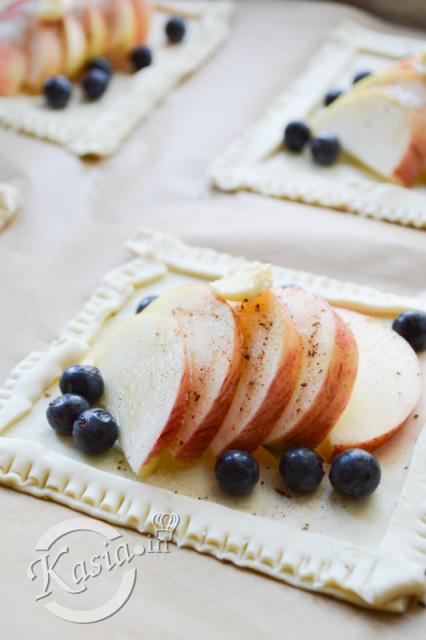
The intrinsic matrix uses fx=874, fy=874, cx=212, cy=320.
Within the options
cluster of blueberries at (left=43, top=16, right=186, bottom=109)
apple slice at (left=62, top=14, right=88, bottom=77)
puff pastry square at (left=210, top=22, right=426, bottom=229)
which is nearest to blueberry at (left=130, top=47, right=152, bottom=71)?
cluster of blueberries at (left=43, top=16, right=186, bottom=109)

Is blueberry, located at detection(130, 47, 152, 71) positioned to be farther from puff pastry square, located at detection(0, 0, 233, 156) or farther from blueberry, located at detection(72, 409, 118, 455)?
blueberry, located at detection(72, 409, 118, 455)

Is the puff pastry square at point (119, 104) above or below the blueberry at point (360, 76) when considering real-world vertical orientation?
below

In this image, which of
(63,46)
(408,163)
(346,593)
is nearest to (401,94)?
(408,163)

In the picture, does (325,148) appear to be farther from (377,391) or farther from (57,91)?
(377,391)

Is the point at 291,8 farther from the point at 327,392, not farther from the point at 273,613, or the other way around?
the point at 273,613

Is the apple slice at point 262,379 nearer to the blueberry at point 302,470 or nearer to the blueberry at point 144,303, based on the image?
the blueberry at point 302,470

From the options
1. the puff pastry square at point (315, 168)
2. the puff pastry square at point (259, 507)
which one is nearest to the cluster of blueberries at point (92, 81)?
the puff pastry square at point (315, 168)
